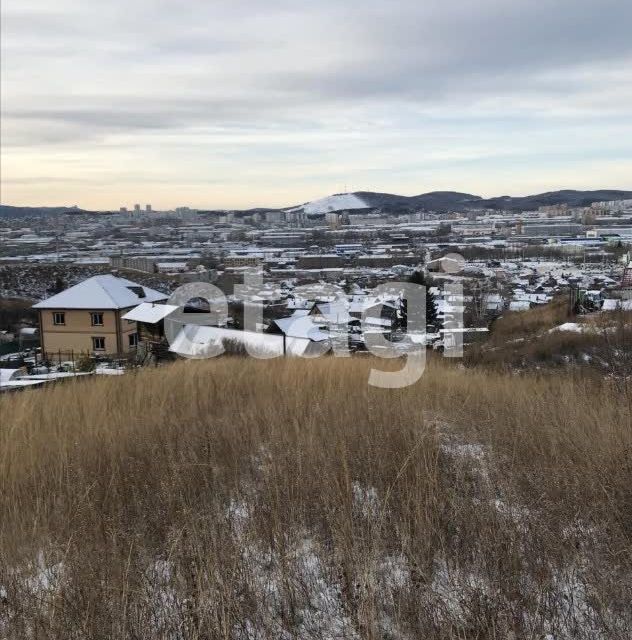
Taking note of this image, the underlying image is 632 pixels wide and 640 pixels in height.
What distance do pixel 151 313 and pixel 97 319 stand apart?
5.17m

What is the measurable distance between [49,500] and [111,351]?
18908mm

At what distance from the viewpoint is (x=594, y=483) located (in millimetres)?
2102

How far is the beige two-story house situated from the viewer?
1991cm

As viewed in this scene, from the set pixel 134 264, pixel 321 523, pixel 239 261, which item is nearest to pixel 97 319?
pixel 321 523

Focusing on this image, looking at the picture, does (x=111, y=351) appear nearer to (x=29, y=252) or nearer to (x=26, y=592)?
(x=26, y=592)

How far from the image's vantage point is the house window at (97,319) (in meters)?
20.1

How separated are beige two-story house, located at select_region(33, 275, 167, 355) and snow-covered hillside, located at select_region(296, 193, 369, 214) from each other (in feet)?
385

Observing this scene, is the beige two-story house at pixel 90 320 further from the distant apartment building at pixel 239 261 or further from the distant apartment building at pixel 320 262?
the distant apartment building at pixel 320 262

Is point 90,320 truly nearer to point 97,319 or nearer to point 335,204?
point 97,319

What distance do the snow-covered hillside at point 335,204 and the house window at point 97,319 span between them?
118064 mm

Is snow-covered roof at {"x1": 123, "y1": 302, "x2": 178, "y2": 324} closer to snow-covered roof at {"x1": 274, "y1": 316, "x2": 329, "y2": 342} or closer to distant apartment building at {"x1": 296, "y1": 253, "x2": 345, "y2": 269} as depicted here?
snow-covered roof at {"x1": 274, "y1": 316, "x2": 329, "y2": 342}

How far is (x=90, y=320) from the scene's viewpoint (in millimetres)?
20266

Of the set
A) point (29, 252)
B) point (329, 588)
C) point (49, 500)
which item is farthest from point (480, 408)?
point (29, 252)

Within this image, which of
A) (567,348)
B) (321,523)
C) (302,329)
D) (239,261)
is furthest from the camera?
(239,261)
